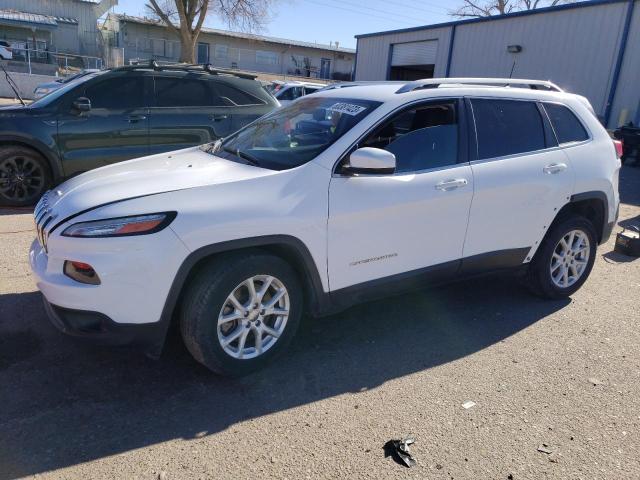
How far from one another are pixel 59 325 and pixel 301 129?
2.04 m

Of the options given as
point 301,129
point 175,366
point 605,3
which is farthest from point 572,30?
point 175,366

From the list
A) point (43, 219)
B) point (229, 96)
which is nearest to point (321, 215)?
point (43, 219)

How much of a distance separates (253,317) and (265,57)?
4805 centimetres

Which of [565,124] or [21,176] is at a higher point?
[565,124]

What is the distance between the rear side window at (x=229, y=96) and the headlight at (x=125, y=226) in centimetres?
527

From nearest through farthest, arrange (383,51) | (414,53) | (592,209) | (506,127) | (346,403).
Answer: (346,403) < (506,127) < (592,209) < (414,53) < (383,51)

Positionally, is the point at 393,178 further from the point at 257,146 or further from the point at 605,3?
the point at 605,3

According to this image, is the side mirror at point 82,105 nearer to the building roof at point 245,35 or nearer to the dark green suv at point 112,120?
the dark green suv at point 112,120

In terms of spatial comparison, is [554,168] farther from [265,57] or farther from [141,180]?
[265,57]

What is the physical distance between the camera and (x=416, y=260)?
367 centimetres

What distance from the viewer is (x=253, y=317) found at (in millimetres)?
3164

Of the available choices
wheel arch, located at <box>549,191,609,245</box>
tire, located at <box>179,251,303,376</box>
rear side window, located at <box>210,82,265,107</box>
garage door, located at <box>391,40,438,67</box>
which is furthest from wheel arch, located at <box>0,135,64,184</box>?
garage door, located at <box>391,40,438,67</box>

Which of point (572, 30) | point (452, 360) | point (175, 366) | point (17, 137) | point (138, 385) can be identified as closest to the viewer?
point (138, 385)

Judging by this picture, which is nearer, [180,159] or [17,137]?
[180,159]
